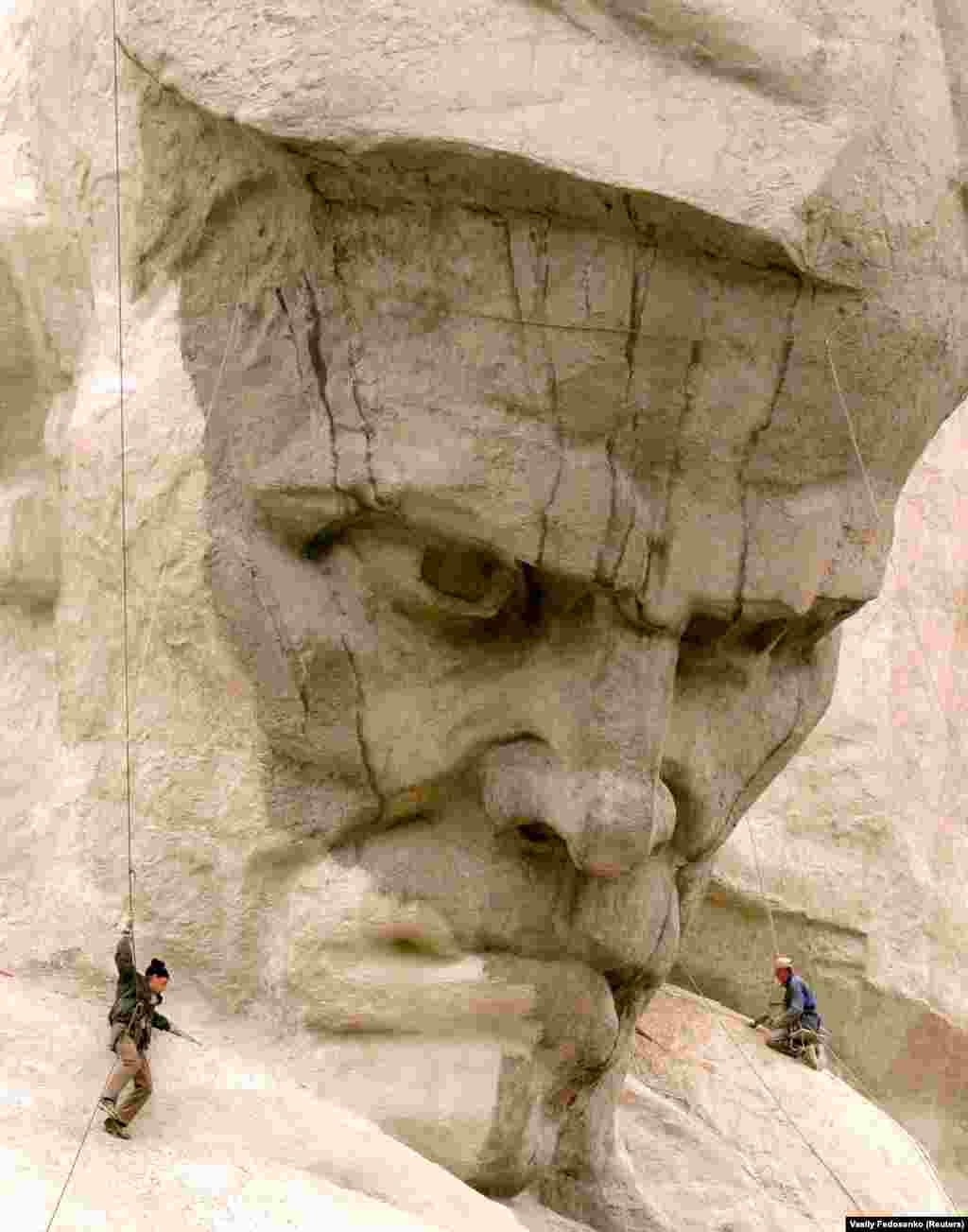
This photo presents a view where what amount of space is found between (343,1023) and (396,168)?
0.97 metres

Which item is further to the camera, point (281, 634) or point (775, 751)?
point (775, 751)

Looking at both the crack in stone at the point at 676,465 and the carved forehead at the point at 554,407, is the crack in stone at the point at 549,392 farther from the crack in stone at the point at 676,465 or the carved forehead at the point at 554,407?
the crack in stone at the point at 676,465

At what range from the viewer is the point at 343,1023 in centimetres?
305

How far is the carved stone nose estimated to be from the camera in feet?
9.60

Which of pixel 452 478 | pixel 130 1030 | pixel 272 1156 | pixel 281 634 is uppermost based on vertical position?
pixel 452 478

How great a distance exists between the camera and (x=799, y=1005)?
3988 mm

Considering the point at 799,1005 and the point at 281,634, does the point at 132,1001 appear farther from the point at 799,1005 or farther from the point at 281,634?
the point at 799,1005

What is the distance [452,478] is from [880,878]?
201 centimetres

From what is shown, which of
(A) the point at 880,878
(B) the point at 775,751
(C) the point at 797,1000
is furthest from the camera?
(A) the point at 880,878

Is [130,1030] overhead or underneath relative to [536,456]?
underneath

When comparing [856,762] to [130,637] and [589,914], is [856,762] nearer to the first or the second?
[589,914]

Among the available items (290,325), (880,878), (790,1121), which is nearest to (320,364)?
(290,325)

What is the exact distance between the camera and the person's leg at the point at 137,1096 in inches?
106

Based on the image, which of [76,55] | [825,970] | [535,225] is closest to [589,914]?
[535,225]
